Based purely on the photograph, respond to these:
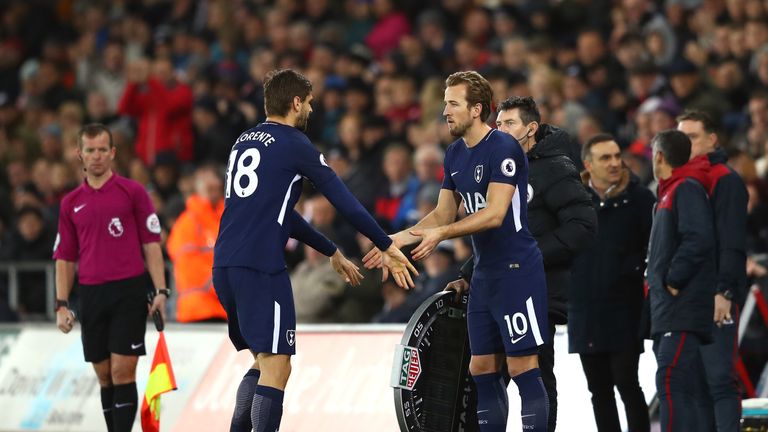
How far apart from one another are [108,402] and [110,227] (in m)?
1.27

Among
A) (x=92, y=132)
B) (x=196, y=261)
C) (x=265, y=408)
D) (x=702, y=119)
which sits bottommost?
(x=265, y=408)

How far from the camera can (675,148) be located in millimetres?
8852

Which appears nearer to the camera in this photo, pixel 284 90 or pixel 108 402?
pixel 284 90

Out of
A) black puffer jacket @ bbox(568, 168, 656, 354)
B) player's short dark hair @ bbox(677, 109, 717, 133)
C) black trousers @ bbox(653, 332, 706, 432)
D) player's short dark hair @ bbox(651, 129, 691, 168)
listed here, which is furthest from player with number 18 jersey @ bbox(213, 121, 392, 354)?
player's short dark hair @ bbox(677, 109, 717, 133)

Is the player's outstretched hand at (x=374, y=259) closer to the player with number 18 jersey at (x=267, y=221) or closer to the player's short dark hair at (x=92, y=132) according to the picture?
the player with number 18 jersey at (x=267, y=221)

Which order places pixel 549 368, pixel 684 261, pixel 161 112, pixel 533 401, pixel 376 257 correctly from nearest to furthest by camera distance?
pixel 533 401, pixel 376 257, pixel 549 368, pixel 684 261, pixel 161 112

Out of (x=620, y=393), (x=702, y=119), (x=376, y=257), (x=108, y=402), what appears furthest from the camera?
(x=108, y=402)

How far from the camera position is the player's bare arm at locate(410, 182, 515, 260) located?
7512 millimetres

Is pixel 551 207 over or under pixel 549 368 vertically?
over

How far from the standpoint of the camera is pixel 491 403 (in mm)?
7828

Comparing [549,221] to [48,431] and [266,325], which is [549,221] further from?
[48,431]

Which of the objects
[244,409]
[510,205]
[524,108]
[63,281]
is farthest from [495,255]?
[63,281]

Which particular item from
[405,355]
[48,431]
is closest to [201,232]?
[48,431]

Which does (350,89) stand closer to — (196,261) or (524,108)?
(196,261)
